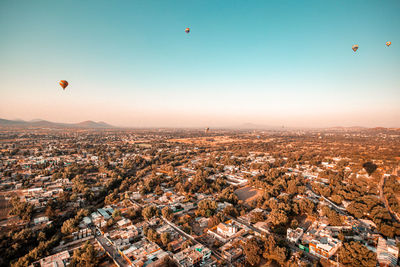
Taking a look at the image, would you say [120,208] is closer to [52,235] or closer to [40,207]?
[52,235]

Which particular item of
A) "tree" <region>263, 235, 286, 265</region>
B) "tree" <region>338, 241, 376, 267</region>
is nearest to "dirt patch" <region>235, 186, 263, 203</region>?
"tree" <region>263, 235, 286, 265</region>

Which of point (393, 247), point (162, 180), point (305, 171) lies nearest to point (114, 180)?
point (162, 180)

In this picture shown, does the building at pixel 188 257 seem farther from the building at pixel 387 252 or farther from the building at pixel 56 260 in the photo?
the building at pixel 387 252

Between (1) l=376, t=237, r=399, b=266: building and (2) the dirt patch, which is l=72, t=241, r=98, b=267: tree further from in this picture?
(1) l=376, t=237, r=399, b=266: building

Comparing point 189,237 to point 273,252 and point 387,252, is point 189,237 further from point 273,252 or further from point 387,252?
point 387,252

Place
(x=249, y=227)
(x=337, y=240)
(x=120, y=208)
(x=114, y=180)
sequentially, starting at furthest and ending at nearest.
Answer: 1. (x=114, y=180)
2. (x=120, y=208)
3. (x=249, y=227)
4. (x=337, y=240)
